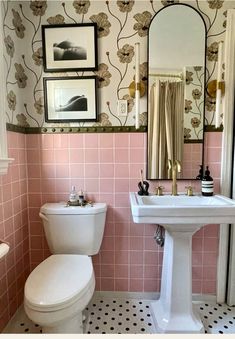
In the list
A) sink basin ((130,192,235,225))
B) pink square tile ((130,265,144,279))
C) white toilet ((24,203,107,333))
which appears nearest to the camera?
white toilet ((24,203,107,333))

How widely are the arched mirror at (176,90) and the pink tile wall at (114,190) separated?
97 millimetres

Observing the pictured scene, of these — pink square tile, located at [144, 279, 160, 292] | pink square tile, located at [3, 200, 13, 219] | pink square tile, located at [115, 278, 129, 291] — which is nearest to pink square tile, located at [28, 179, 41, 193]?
pink square tile, located at [3, 200, 13, 219]

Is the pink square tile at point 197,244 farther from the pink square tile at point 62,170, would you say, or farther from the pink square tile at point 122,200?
the pink square tile at point 62,170

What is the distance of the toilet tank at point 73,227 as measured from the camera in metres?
1.42

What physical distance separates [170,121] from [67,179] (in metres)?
0.85

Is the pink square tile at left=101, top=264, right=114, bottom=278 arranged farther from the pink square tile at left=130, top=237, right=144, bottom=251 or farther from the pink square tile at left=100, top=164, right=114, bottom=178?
the pink square tile at left=100, top=164, right=114, bottom=178

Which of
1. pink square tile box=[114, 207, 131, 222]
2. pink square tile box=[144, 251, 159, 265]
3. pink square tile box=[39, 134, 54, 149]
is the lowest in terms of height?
pink square tile box=[144, 251, 159, 265]

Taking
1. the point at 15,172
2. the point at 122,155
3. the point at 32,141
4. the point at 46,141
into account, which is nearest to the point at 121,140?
the point at 122,155

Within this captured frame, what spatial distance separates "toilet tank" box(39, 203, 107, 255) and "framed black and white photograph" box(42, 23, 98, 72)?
3.20 feet

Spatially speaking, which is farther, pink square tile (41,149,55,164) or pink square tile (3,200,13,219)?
pink square tile (41,149,55,164)

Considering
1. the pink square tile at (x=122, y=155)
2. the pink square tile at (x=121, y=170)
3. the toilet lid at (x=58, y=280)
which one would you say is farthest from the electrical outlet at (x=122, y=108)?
the toilet lid at (x=58, y=280)

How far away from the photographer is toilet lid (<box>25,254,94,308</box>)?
987mm

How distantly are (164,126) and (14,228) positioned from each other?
1.23 meters
